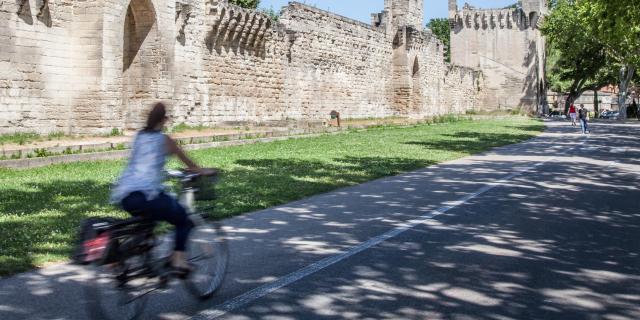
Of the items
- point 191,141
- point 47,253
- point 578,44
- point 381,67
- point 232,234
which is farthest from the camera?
point 578,44

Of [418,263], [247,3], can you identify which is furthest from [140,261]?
[247,3]

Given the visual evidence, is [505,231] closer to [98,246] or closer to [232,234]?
[232,234]

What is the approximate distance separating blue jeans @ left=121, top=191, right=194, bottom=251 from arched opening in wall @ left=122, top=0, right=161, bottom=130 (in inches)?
776

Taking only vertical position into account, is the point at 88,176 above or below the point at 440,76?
below

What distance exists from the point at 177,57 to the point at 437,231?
1913cm

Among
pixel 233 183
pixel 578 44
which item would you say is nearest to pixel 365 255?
pixel 233 183

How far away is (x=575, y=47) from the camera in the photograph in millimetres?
62688

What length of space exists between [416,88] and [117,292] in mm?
44037

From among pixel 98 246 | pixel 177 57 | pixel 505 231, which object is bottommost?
pixel 505 231

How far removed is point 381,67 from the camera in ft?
146

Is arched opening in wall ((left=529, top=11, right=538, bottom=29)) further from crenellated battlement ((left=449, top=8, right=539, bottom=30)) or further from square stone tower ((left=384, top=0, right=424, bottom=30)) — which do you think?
square stone tower ((left=384, top=0, right=424, bottom=30))

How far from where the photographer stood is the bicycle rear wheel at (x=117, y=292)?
14.9ft

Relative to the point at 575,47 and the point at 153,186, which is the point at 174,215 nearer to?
the point at 153,186

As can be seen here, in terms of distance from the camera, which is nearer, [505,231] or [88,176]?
[505,231]
